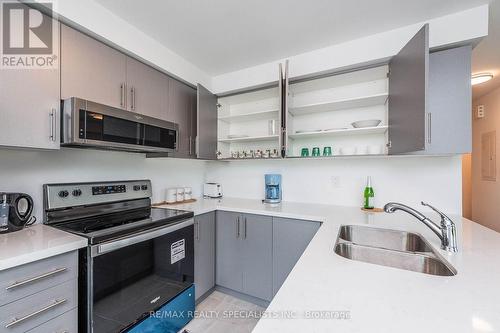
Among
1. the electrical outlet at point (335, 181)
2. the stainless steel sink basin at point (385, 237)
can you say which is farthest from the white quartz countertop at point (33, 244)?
the electrical outlet at point (335, 181)

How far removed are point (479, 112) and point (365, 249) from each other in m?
4.03

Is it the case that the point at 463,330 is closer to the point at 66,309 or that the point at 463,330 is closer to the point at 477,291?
the point at 477,291

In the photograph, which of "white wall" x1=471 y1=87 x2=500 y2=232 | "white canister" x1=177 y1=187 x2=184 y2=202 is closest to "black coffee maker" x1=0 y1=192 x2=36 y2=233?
"white canister" x1=177 y1=187 x2=184 y2=202

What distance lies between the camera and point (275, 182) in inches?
92.7

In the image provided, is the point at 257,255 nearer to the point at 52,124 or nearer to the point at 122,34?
the point at 52,124

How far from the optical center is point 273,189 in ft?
7.54

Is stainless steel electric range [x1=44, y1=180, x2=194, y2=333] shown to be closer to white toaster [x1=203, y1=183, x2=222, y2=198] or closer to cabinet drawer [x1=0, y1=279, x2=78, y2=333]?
cabinet drawer [x1=0, y1=279, x2=78, y2=333]

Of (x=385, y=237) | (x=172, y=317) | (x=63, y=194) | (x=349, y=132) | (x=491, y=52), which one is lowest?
(x=172, y=317)

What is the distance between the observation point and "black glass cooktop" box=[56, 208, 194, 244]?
121 centimetres

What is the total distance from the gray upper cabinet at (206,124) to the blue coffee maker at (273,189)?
68cm

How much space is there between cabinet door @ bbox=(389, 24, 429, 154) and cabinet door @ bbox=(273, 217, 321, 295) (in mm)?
864

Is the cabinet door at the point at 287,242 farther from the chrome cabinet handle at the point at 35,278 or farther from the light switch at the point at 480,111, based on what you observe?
the light switch at the point at 480,111

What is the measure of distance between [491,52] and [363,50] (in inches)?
55.0

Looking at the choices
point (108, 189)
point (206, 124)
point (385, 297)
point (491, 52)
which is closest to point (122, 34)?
point (206, 124)
